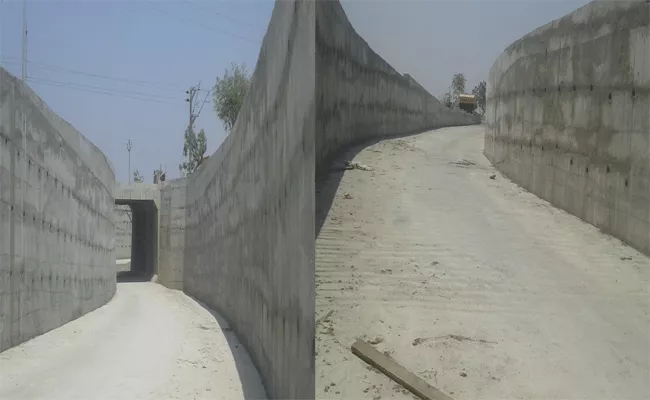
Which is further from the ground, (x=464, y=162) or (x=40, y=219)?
(x=464, y=162)

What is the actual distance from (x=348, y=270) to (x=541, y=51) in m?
5.69

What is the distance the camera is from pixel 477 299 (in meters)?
6.42

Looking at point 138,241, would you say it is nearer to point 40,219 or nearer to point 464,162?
point 40,219

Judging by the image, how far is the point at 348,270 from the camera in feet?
22.5

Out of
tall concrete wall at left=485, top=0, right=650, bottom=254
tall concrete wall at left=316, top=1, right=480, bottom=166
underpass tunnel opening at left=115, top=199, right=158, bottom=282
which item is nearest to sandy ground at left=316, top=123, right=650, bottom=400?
tall concrete wall at left=485, top=0, right=650, bottom=254

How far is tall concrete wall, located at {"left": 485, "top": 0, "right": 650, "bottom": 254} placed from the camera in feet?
24.4

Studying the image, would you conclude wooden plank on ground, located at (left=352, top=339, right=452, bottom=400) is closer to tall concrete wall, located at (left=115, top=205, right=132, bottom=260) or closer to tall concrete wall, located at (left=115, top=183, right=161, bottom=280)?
tall concrete wall, located at (left=115, top=183, right=161, bottom=280)

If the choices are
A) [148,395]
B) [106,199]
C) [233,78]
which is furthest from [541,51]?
[233,78]

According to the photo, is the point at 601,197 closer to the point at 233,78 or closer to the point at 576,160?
the point at 576,160

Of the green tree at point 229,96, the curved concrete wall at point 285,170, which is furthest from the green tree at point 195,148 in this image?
the curved concrete wall at point 285,170

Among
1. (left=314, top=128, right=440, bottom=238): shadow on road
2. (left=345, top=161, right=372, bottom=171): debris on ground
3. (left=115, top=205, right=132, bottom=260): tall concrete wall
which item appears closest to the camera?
(left=314, top=128, right=440, bottom=238): shadow on road

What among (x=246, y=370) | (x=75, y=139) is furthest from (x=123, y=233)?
(x=246, y=370)

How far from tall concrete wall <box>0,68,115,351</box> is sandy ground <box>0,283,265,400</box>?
0.55 meters

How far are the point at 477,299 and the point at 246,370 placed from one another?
3189 millimetres
